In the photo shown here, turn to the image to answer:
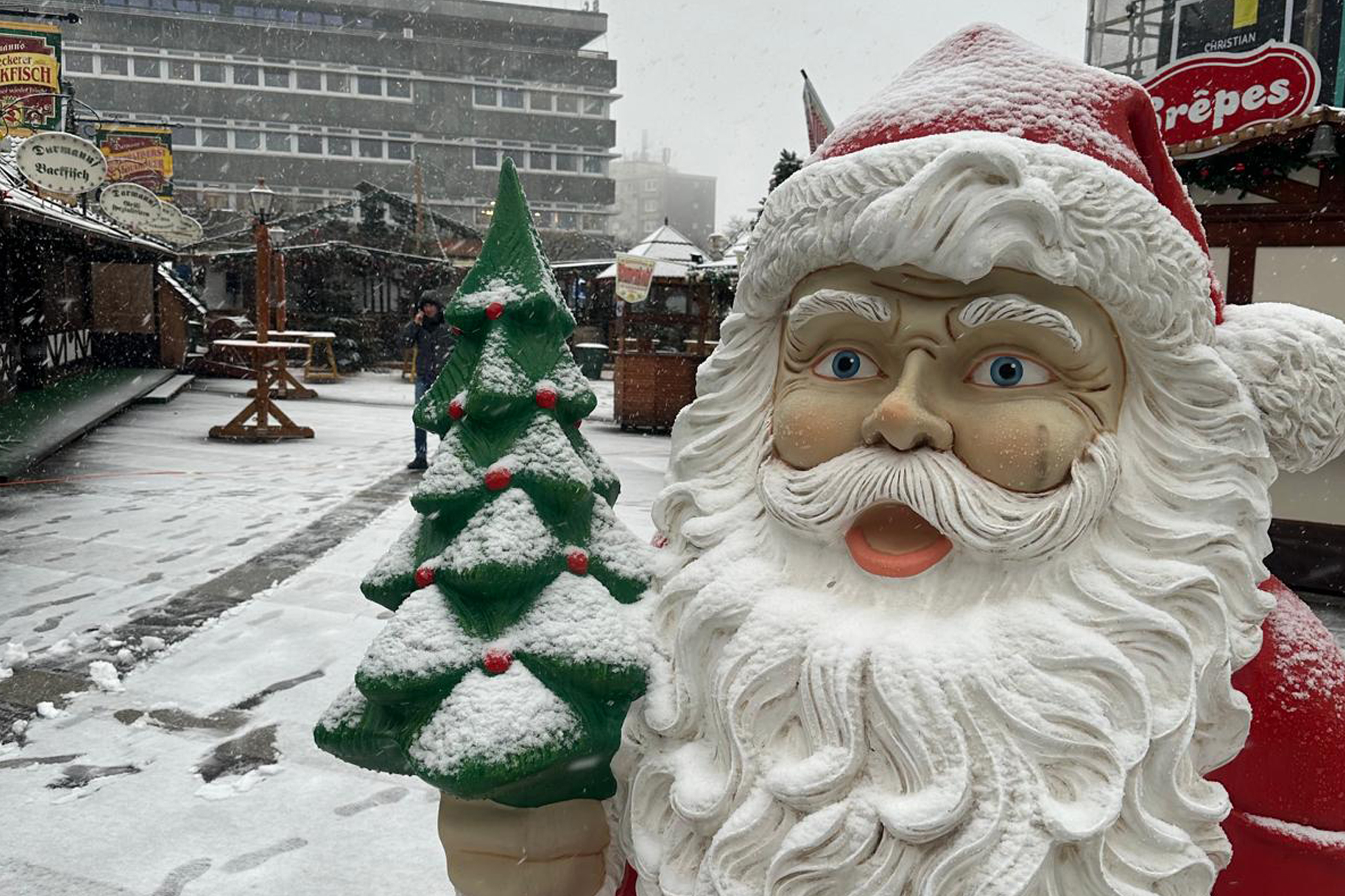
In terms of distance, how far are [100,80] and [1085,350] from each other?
60.6 meters

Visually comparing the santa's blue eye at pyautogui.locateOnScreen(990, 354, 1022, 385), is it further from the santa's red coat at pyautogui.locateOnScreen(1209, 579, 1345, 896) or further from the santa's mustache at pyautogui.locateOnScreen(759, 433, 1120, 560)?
the santa's red coat at pyautogui.locateOnScreen(1209, 579, 1345, 896)

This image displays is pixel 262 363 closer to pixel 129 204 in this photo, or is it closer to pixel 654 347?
pixel 129 204

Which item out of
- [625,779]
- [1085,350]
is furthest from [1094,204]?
[625,779]

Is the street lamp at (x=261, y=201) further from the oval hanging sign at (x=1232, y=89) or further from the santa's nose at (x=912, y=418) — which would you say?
the santa's nose at (x=912, y=418)

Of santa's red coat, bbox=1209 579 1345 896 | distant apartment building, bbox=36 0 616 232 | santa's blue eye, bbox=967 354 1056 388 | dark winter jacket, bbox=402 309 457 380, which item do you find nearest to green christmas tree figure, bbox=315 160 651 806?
santa's blue eye, bbox=967 354 1056 388

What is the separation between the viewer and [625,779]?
152 centimetres

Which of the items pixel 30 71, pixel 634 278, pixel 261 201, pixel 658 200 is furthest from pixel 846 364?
pixel 658 200

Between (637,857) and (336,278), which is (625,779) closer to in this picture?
(637,857)

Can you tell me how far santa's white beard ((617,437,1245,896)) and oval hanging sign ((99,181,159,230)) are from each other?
13.5 meters

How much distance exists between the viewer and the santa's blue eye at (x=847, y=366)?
1.48m

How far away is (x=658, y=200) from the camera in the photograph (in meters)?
86.9

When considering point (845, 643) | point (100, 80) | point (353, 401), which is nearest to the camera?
point (845, 643)

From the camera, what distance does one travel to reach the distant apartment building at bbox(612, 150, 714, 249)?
79.6m

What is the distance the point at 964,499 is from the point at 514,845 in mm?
813
